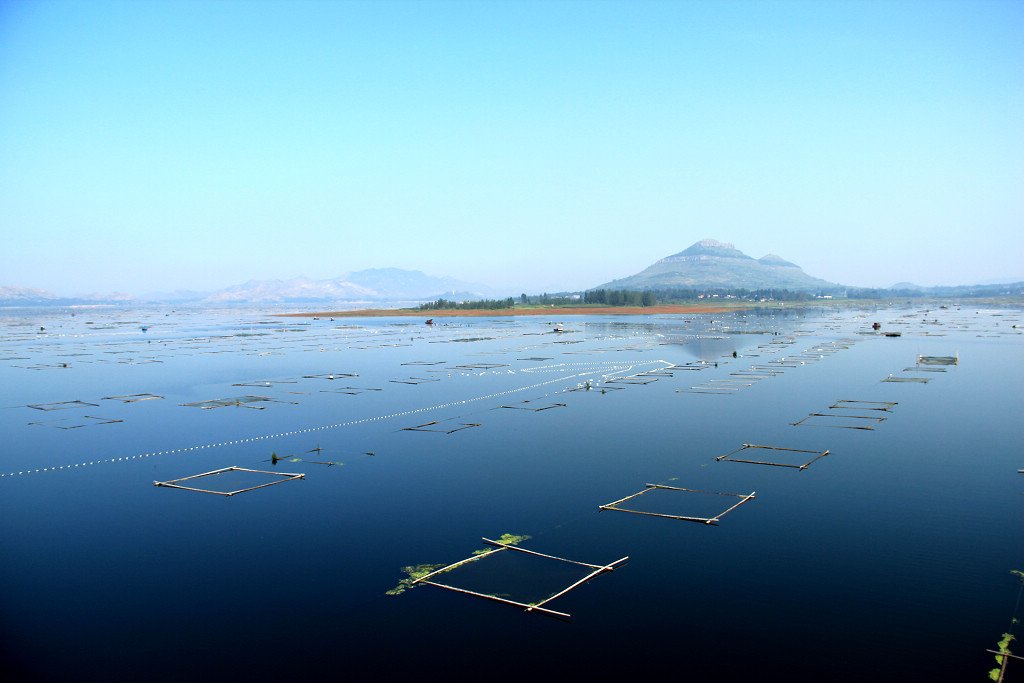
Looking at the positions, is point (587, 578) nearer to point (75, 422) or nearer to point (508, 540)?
point (508, 540)

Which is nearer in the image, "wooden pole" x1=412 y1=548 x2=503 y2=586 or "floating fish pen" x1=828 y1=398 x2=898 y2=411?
"wooden pole" x1=412 y1=548 x2=503 y2=586

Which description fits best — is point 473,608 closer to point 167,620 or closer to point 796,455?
point 167,620

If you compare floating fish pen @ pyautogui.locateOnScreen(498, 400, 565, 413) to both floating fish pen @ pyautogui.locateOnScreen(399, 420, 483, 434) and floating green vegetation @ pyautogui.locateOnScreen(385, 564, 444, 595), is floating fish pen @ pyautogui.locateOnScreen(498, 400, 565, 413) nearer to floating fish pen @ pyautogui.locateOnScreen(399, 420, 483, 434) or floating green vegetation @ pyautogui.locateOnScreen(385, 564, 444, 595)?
floating fish pen @ pyautogui.locateOnScreen(399, 420, 483, 434)

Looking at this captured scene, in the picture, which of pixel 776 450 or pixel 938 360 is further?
pixel 938 360

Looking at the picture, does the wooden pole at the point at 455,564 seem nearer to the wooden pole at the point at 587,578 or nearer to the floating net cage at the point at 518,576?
the floating net cage at the point at 518,576

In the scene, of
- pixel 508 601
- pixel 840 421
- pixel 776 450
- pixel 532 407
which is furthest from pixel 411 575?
pixel 840 421

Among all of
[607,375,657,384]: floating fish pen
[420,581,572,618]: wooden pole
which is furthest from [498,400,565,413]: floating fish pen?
[420,581,572,618]: wooden pole

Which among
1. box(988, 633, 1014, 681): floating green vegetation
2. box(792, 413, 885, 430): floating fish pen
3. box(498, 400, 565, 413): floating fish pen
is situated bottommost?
box(988, 633, 1014, 681): floating green vegetation

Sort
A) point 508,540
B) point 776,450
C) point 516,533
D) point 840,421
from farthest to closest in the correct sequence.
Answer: point 840,421 < point 776,450 < point 516,533 < point 508,540
